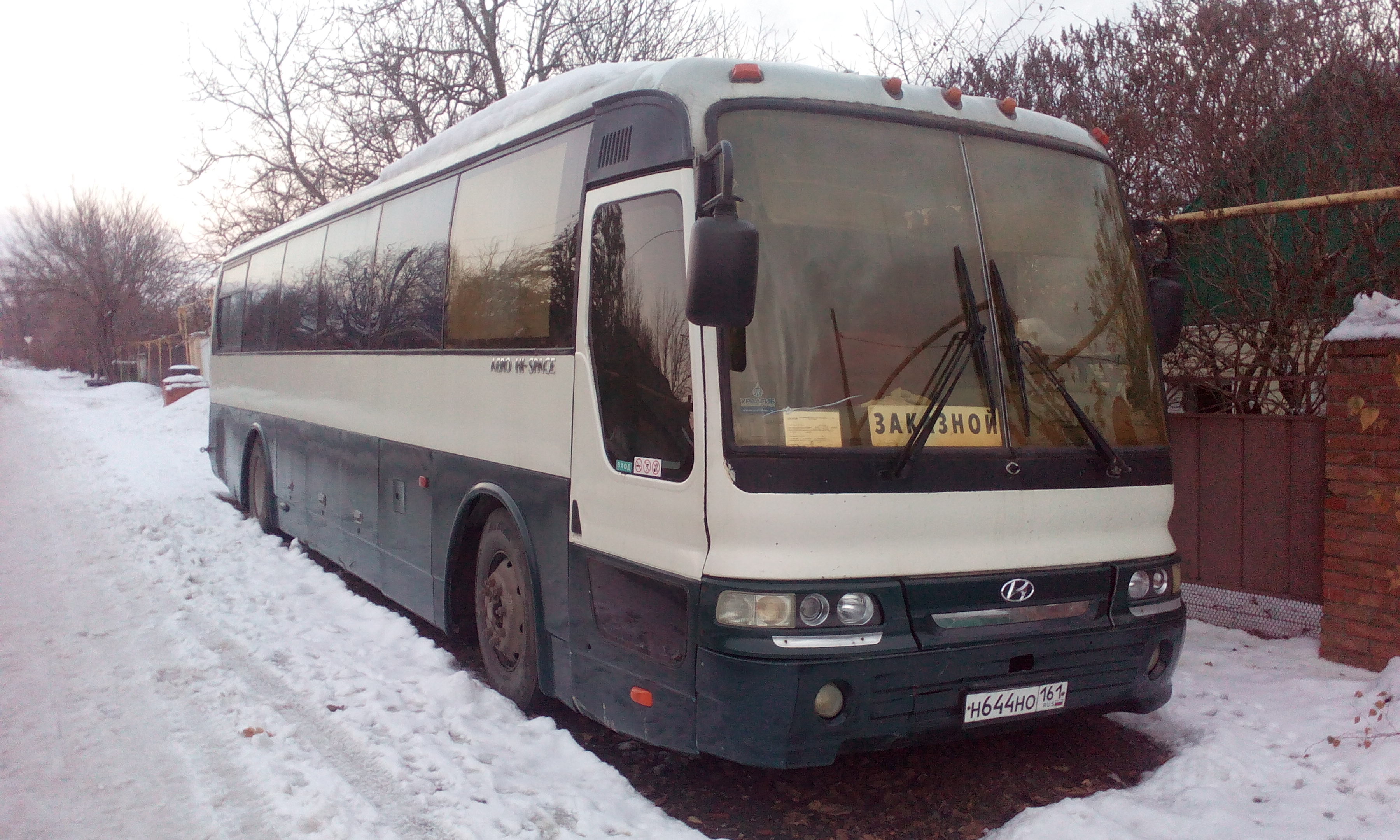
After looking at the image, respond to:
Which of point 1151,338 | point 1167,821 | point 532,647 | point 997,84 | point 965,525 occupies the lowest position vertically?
point 1167,821

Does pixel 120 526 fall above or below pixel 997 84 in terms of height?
below

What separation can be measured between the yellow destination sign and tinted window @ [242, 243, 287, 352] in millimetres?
8092

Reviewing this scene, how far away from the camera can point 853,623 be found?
396 centimetres

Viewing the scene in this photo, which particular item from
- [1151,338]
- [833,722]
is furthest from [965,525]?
[1151,338]

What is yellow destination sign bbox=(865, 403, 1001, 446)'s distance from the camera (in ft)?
13.3

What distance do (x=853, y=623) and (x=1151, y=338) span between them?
2163 mm

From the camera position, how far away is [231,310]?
506 inches

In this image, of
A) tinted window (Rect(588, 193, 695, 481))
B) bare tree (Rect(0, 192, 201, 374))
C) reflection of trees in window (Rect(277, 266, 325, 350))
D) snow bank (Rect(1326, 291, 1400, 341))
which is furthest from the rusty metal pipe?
bare tree (Rect(0, 192, 201, 374))

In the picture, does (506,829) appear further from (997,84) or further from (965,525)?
(997,84)

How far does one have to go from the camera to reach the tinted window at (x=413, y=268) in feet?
21.8

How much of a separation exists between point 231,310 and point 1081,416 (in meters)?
11.1

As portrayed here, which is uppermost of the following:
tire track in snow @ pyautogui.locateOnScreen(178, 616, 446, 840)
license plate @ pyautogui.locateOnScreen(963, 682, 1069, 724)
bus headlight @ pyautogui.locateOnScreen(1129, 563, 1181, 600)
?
bus headlight @ pyautogui.locateOnScreen(1129, 563, 1181, 600)

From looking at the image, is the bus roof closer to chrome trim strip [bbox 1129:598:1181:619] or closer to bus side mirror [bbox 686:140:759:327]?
bus side mirror [bbox 686:140:759:327]

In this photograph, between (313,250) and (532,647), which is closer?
(532,647)
